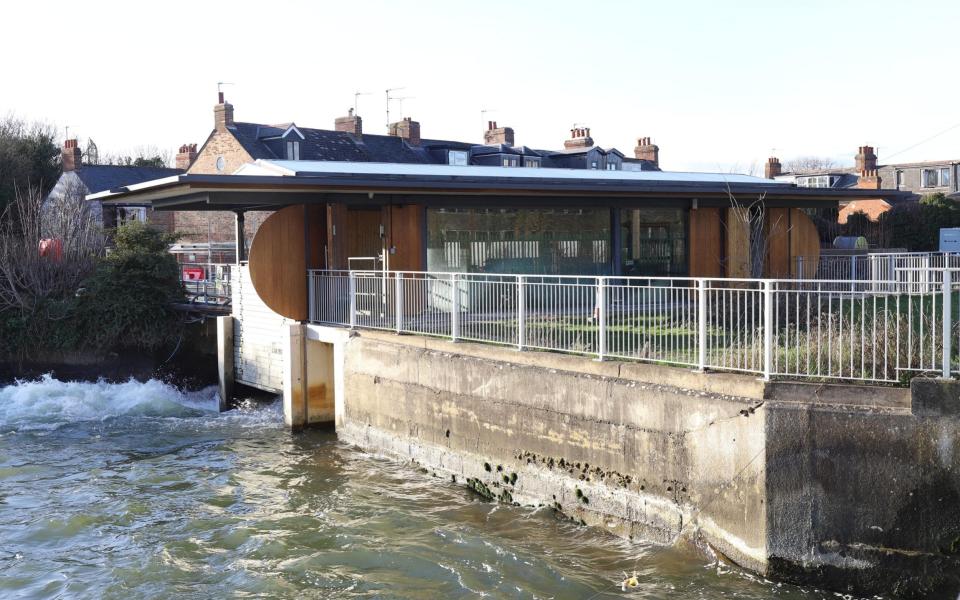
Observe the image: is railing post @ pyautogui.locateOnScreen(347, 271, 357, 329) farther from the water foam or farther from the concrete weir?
the water foam

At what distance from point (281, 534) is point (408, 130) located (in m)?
36.9

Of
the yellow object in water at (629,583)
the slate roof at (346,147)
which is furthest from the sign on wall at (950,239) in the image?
the yellow object in water at (629,583)

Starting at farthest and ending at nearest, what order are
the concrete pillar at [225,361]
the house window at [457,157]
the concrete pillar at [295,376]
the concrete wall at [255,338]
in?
1. the house window at [457,157]
2. the concrete pillar at [225,361]
3. the concrete wall at [255,338]
4. the concrete pillar at [295,376]

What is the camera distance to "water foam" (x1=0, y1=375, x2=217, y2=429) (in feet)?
66.1

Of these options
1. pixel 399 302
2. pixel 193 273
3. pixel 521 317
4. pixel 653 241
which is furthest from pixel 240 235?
pixel 193 273

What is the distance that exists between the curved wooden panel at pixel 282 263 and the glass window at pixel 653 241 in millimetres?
7505

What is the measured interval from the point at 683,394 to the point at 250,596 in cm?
520

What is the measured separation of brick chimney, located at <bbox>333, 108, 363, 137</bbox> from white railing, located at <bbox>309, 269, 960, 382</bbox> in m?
28.6

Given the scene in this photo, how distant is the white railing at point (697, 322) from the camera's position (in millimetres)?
10133

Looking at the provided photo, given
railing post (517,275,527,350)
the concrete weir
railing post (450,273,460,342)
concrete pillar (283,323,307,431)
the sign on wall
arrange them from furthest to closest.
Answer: the sign on wall
concrete pillar (283,323,307,431)
railing post (450,273,460,342)
railing post (517,275,527,350)
the concrete weir

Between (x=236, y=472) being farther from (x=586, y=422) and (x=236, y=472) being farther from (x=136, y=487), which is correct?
(x=586, y=422)

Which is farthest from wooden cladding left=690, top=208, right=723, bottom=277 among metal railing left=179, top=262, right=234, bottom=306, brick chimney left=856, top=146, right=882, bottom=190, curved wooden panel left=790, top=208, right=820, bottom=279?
brick chimney left=856, top=146, right=882, bottom=190

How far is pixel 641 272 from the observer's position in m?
22.4

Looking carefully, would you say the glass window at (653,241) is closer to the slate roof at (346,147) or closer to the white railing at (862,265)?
the white railing at (862,265)
